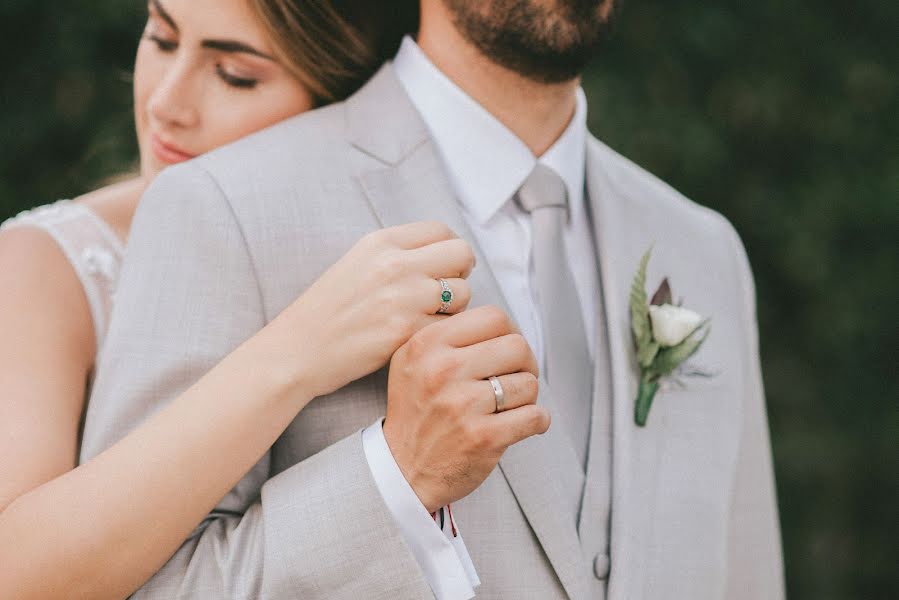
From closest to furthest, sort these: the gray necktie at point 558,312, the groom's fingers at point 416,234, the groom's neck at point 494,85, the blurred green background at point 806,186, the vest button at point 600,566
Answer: the groom's fingers at point 416,234 < the vest button at point 600,566 < the gray necktie at point 558,312 < the groom's neck at point 494,85 < the blurred green background at point 806,186

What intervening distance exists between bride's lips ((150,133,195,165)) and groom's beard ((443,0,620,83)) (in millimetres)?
634

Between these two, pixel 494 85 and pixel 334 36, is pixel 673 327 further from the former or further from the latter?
pixel 334 36

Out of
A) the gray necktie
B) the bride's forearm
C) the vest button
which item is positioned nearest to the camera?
the bride's forearm

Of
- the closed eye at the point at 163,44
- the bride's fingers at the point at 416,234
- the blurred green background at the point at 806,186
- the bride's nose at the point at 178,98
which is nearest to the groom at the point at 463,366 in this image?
the bride's fingers at the point at 416,234

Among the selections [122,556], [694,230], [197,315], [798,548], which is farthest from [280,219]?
[798,548]

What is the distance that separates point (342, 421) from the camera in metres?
1.62

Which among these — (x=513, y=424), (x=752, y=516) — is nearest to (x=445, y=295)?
(x=513, y=424)

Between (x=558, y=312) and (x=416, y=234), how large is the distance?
1.25 ft

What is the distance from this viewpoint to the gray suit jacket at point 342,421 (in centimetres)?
149

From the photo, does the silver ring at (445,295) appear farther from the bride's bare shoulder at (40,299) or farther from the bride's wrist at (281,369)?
the bride's bare shoulder at (40,299)

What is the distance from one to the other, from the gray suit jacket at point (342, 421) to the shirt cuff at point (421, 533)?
3cm

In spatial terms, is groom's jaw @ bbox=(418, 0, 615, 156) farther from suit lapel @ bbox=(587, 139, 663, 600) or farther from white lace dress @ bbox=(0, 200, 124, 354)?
white lace dress @ bbox=(0, 200, 124, 354)

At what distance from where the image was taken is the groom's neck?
1.90m

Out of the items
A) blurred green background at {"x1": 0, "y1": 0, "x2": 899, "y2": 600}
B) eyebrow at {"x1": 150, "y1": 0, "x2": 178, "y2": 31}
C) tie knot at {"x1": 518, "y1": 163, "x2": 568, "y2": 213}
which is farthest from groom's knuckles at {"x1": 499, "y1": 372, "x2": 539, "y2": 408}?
blurred green background at {"x1": 0, "y1": 0, "x2": 899, "y2": 600}
